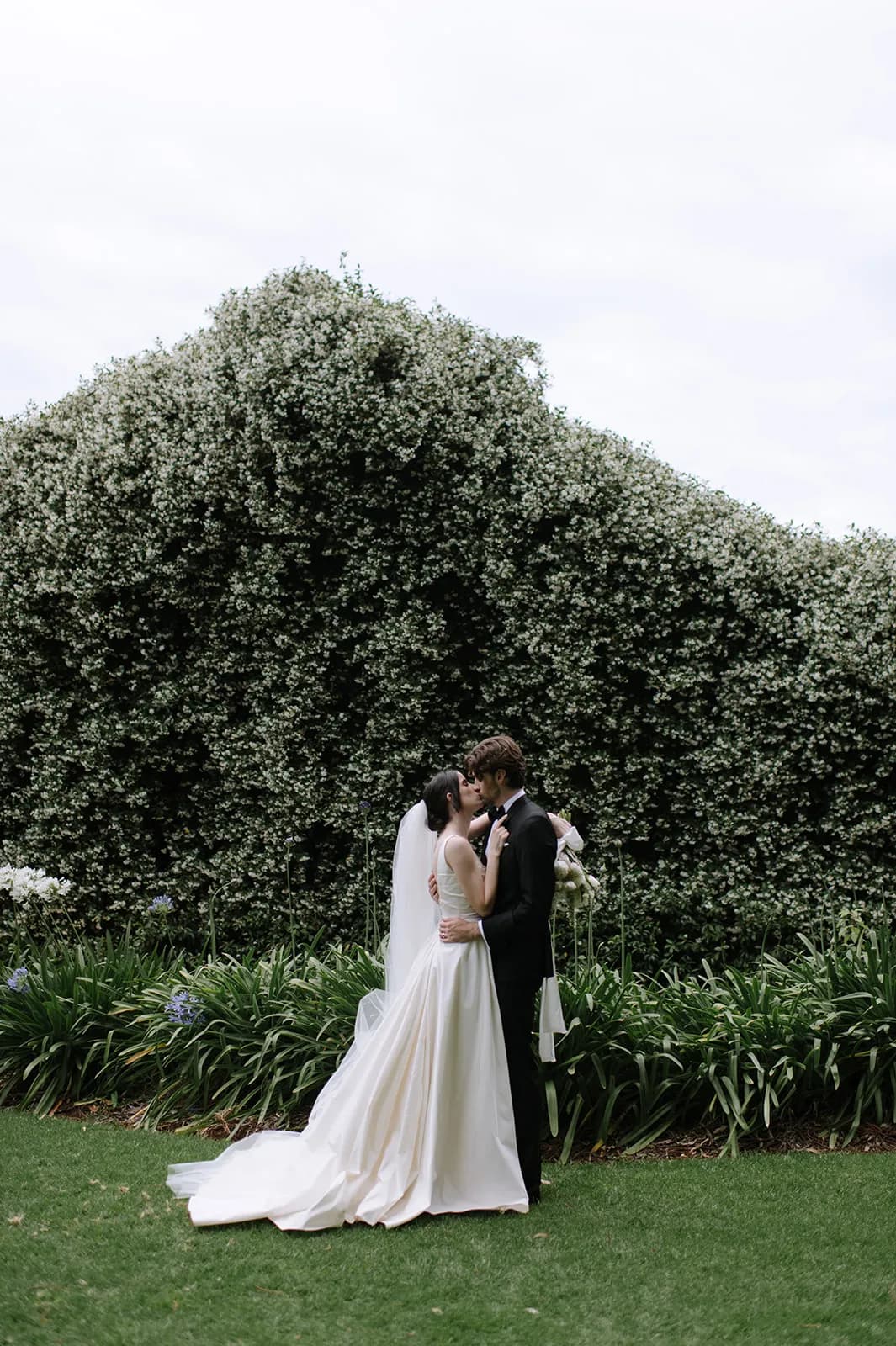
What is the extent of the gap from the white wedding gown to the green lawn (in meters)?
0.11

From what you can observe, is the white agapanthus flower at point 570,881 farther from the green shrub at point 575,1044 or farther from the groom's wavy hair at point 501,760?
the groom's wavy hair at point 501,760

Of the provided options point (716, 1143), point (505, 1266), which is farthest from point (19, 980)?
point (716, 1143)

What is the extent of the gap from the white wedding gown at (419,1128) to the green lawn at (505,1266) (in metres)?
0.11

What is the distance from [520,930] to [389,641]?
4.17 m

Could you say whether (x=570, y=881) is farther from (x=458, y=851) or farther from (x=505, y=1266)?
(x=505, y=1266)

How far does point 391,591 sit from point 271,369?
208 cm

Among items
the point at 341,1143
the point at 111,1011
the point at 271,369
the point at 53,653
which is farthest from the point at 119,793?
the point at 341,1143

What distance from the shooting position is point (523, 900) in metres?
4.93

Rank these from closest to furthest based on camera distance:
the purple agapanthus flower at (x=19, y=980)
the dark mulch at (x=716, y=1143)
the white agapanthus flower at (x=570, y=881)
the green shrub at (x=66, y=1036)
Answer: the dark mulch at (x=716, y=1143), the white agapanthus flower at (x=570, y=881), the green shrub at (x=66, y=1036), the purple agapanthus flower at (x=19, y=980)

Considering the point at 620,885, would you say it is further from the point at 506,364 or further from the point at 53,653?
the point at 53,653

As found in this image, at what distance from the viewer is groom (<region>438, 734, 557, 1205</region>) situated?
490cm

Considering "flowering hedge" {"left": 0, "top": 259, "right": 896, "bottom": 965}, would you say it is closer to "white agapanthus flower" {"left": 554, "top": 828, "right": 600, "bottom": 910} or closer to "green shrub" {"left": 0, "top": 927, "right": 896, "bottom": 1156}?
"green shrub" {"left": 0, "top": 927, "right": 896, "bottom": 1156}

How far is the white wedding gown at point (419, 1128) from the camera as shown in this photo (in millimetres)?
4680

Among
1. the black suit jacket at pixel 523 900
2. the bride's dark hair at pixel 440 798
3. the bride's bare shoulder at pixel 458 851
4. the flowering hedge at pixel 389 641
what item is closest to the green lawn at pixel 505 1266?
the black suit jacket at pixel 523 900
